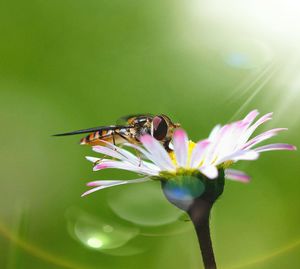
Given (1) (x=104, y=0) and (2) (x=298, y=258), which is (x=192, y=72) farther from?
(2) (x=298, y=258)

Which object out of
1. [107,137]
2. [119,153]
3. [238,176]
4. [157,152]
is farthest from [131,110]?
[238,176]

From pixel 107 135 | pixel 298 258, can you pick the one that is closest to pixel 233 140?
pixel 107 135

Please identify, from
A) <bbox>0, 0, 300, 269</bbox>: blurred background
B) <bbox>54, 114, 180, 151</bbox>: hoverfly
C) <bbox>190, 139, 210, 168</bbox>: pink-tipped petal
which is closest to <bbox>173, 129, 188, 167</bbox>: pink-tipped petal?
<bbox>190, 139, 210, 168</bbox>: pink-tipped petal

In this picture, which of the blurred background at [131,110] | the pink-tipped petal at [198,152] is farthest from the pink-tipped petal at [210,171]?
the blurred background at [131,110]

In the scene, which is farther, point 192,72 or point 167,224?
point 192,72

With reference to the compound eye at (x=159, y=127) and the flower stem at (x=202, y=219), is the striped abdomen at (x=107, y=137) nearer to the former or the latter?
the compound eye at (x=159, y=127)

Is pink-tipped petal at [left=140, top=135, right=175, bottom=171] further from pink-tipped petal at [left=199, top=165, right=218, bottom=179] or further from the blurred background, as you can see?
the blurred background

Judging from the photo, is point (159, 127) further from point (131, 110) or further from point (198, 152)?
point (131, 110)
